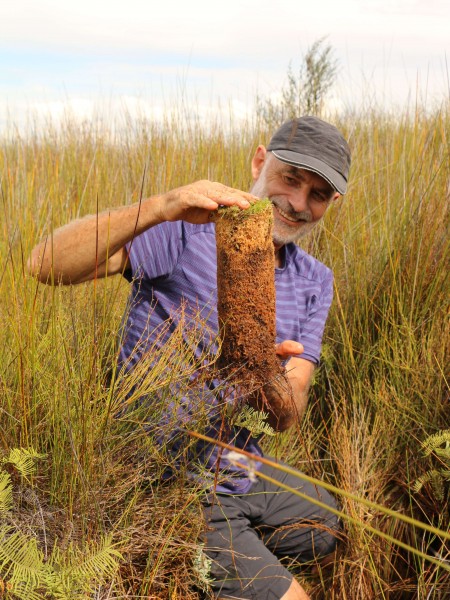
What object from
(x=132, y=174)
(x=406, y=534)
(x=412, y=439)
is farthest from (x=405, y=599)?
(x=132, y=174)

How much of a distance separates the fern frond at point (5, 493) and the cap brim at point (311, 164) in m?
1.50

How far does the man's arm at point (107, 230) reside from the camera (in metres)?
1.84

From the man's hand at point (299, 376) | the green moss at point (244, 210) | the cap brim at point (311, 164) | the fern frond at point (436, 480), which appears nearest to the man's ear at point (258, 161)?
the cap brim at point (311, 164)

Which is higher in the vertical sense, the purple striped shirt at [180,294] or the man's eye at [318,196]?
the man's eye at [318,196]

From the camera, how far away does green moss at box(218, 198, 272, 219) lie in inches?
67.0

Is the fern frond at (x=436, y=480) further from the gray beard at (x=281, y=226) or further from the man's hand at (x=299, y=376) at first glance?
the gray beard at (x=281, y=226)

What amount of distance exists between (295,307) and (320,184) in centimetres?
51

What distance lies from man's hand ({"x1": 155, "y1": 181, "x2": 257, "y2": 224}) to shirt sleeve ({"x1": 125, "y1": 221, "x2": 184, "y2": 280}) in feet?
0.79

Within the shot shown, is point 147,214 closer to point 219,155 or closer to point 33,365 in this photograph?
point 33,365

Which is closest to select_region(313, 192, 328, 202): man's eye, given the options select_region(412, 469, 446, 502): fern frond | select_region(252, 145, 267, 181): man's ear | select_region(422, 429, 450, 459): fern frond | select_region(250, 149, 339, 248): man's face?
select_region(250, 149, 339, 248): man's face

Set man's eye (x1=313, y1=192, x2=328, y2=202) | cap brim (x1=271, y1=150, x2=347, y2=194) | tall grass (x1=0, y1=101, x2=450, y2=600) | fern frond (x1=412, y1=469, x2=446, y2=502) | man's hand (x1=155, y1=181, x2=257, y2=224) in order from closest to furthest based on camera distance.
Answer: tall grass (x1=0, y1=101, x2=450, y2=600) → man's hand (x1=155, y1=181, x2=257, y2=224) → fern frond (x1=412, y1=469, x2=446, y2=502) → cap brim (x1=271, y1=150, x2=347, y2=194) → man's eye (x1=313, y1=192, x2=328, y2=202)

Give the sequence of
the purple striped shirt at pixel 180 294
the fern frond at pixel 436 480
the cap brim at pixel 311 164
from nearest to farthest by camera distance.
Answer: the purple striped shirt at pixel 180 294 → the fern frond at pixel 436 480 → the cap brim at pixel 311 164

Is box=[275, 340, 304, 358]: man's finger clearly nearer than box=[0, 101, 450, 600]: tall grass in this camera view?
No

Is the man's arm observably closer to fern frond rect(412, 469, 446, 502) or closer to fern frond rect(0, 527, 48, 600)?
fern frond rect(0, 527, 48, 600)
